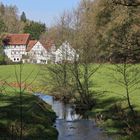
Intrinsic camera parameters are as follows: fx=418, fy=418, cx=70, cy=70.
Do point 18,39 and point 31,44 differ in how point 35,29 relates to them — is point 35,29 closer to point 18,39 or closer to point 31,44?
point 18,39

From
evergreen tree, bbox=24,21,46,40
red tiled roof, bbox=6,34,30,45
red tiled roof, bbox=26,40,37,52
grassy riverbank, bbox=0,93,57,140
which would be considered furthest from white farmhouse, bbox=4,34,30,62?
grassy riverbank, bbox=0,93,57,140

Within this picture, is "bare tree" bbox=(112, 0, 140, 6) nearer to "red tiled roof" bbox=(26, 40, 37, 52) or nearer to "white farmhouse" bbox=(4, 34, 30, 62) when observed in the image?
"red tiled roof" bbox=(26, 40, 37, 52)

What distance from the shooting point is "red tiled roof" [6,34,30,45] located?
459 feet

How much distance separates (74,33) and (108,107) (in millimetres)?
21783

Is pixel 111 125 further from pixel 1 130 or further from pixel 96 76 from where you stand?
pixel 96 76

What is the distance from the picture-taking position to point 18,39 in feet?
463

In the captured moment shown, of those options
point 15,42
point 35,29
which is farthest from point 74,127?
point 35,29

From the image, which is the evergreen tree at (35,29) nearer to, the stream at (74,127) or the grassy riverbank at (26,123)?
the stream at (74,127)

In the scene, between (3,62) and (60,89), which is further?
(3,62)

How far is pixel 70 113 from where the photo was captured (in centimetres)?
3494

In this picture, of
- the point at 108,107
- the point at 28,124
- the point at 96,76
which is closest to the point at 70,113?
the point at 108,107

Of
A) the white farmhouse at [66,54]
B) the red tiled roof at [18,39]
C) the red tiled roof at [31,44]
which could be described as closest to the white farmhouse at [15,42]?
the red tiled roof at [18,39]

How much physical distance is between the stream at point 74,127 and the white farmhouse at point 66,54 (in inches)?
268

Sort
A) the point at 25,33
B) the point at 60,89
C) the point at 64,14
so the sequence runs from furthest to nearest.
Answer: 1. the point at 25,33
2. the point at 64,14
3. the point at 60,89
